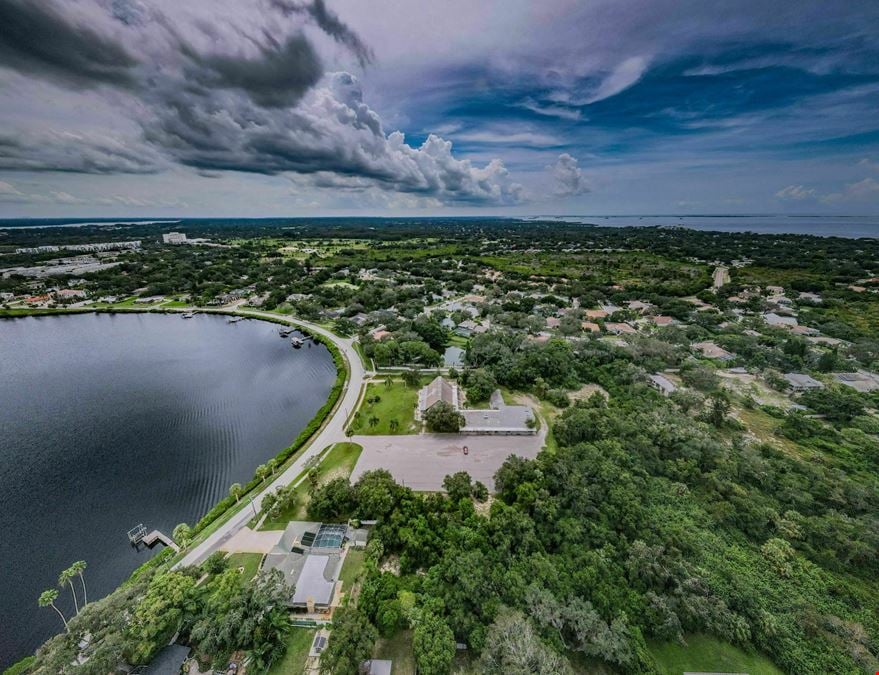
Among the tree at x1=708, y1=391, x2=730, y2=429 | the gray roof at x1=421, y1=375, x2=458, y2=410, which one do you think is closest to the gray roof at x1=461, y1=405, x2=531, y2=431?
the gray roof at x1=421, y1=375, x2=458, y2=410

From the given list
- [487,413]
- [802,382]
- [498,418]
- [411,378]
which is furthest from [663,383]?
[411,378]

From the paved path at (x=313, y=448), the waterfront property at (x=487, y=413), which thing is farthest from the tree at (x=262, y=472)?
the waterfront property at (x=487, y=413)

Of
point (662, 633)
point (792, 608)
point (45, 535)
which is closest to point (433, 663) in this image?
point (662, 633)

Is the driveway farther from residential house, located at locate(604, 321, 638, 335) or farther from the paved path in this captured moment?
residential house, located at locate(604, 321, 638, 335)

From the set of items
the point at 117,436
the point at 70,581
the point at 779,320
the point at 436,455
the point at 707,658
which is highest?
the point at 779,320

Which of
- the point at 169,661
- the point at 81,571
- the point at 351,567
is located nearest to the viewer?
the point at 169,661

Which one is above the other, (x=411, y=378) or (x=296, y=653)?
(x=411, y=378)

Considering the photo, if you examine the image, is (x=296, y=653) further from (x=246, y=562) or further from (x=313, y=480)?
(x=313, y=480)

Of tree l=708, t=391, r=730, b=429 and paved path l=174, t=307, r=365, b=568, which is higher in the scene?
tree l=708, t=391, r=730, b=429
